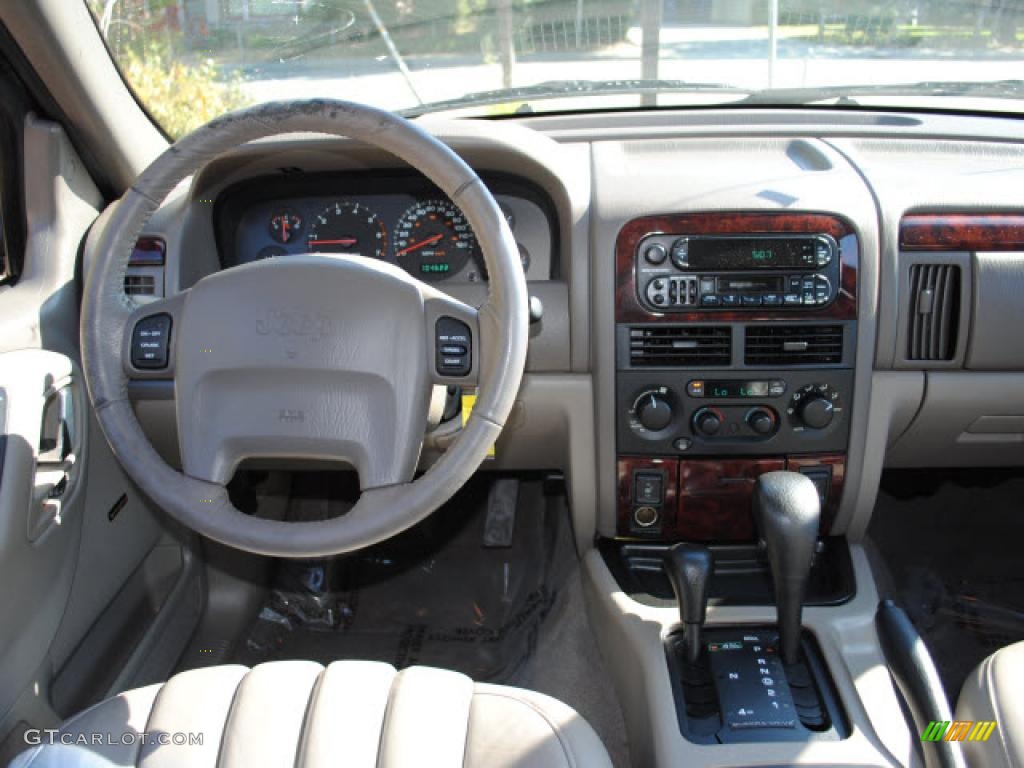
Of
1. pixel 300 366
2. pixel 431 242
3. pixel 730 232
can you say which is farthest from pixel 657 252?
pixel 300 366

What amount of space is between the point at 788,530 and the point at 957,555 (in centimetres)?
128

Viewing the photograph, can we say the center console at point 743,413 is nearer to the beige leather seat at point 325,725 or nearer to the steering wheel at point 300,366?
the beige leather seat at point 325,725

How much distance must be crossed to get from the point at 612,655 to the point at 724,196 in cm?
109

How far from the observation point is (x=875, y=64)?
7.50 ft

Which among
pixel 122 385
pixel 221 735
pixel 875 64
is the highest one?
pixel 875 64

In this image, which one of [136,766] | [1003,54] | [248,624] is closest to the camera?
[136,766]

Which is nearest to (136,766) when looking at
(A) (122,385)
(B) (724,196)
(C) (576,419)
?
(A) (122,385)

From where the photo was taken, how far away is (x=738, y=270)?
6.21 feet

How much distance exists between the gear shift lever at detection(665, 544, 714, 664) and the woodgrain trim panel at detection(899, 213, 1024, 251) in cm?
76

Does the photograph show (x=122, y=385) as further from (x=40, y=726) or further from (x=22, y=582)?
(x=40, y=726)

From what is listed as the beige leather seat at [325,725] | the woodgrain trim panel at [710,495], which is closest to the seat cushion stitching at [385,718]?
the beige leather seat at [325,725]

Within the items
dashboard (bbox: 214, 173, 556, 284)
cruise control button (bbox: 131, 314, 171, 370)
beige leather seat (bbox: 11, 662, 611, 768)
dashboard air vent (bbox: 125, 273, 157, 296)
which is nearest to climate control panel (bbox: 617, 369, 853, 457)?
dashboard (bbox: 214, 173, 556, 284)

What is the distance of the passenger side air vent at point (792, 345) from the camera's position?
1.93 meters

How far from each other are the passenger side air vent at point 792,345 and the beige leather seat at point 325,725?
844mm
